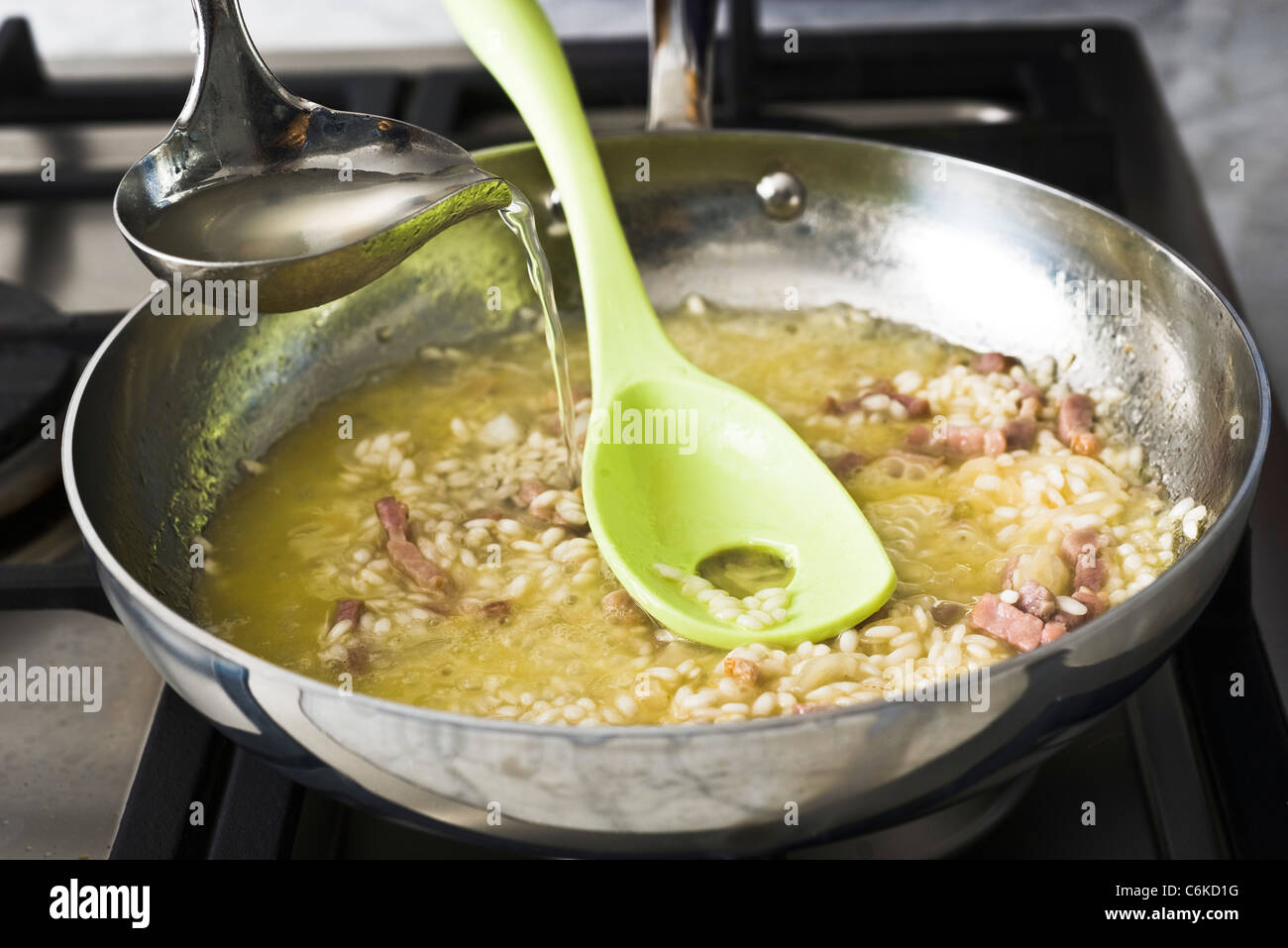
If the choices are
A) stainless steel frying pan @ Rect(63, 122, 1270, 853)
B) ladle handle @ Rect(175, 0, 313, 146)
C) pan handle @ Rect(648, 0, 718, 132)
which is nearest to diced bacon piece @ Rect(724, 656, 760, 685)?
stainless steel frying pan @ Rect(63, 122, 1270, 853)

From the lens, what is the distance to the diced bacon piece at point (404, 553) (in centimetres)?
103

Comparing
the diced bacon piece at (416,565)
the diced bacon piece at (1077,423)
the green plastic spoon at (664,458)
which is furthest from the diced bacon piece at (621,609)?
the diced bacon piece at (1077,423)

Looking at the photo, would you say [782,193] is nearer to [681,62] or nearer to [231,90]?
[681,62]

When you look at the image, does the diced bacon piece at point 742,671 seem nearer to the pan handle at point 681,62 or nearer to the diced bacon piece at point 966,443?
the diced bacon piece at point 966,443

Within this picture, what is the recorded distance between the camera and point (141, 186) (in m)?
0.99

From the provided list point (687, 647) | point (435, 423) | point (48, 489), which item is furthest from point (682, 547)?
point (48, 489)

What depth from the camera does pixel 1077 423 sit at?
1155 millimetres

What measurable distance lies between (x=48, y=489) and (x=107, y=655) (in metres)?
0.19

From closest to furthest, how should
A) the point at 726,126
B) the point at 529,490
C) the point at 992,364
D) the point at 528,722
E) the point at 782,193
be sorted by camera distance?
1. the point at 528,722
2. the point at 529,490
3. the point at 992,364
4. the point at 782,193
5. the point at 726,126

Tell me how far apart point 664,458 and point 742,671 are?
0.26 metres

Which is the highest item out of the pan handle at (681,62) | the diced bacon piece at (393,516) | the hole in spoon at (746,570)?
the pan handle at (681,62)

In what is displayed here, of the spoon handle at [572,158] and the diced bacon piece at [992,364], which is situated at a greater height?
the spoon handle at [572,158]

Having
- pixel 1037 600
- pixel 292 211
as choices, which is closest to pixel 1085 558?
pixel 1037 600

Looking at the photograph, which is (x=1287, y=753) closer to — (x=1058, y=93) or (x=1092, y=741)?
(x=1092, y=741)
